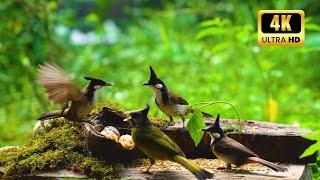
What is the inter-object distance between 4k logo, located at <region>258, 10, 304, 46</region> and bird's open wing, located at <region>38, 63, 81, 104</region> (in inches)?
25.8

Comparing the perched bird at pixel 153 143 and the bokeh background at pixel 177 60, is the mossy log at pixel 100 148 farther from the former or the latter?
the bokeh background at pixel 177 60

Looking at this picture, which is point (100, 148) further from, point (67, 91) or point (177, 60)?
point (177, 60)

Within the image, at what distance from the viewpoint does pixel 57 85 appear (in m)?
1.72

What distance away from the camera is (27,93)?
3.64m

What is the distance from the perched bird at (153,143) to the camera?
169 centimetres

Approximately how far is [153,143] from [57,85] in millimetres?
223

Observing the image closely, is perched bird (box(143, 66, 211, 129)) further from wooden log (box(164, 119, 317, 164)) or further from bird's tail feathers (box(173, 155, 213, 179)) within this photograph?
bird's tail feathers (box(173, 155, 213, 179))

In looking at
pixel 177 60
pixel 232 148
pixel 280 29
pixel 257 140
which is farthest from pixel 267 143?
pixel 177 60

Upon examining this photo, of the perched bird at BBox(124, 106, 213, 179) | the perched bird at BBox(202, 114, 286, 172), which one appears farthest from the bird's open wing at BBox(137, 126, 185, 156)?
the perched bird at BBox(202, 114, 286, 172)

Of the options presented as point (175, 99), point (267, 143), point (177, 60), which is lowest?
point (177, 60)

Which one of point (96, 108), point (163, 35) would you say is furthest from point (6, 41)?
point (96, 108)

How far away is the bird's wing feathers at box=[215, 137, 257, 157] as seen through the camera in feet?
5.82

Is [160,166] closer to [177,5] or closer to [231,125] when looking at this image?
[231,125]

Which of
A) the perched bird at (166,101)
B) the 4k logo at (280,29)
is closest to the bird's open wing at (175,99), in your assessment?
the perched bird at (166,101)
